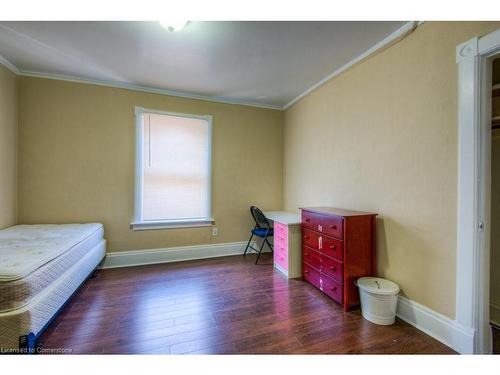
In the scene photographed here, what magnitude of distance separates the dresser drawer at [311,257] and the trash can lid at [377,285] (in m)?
0.49

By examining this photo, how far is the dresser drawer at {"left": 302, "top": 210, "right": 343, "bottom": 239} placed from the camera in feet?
6.94

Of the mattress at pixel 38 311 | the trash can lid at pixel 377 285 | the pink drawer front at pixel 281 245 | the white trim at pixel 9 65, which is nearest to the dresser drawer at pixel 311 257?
the pink drawer front at pixel 281 245

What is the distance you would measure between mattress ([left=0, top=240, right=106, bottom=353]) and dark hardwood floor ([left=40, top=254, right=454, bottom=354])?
0.24m

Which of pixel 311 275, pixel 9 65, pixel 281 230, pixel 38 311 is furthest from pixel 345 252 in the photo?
pixel 9 65

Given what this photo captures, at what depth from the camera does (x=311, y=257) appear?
258 centimetres

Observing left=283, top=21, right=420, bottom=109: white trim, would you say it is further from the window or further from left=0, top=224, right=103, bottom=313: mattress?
left=0, top=224, right=103, bottom=313: mattress

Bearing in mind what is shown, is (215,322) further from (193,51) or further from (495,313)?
(193,51)

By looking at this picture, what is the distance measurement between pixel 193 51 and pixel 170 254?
2.70 metres

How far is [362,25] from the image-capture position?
1.87m

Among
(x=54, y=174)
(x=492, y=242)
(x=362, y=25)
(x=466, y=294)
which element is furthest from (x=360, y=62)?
(x=54, y=174)

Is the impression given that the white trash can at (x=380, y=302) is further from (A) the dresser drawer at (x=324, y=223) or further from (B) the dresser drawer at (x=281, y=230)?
(B) the dresser drawer at (x=281, y=230)

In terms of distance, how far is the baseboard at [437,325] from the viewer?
1483 mm

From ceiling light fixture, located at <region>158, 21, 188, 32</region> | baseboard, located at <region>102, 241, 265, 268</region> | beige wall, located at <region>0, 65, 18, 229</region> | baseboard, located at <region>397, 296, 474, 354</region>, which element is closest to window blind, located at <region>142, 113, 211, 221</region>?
baseboard, located at <region>102, 241, 265, 268</region>
